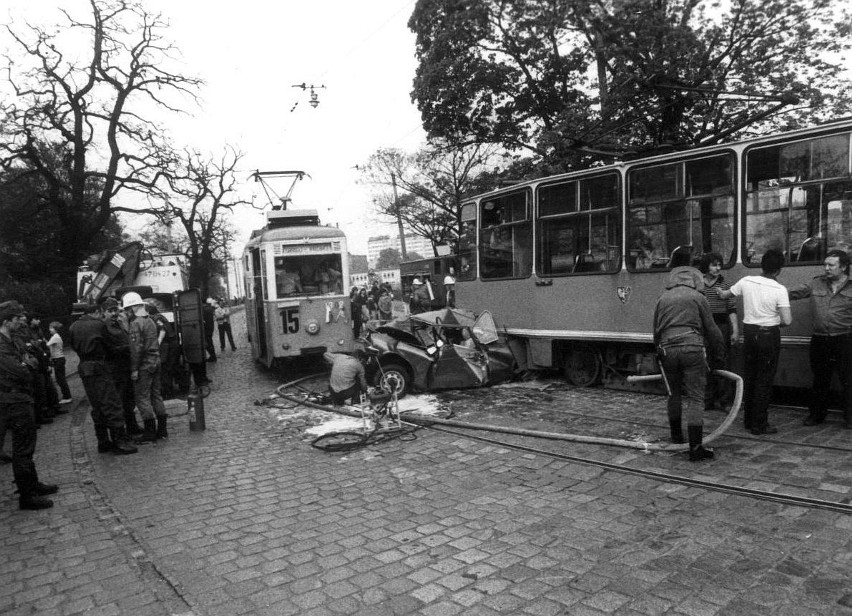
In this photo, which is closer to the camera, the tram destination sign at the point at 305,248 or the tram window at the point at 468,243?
the tram window at the point at 468,243

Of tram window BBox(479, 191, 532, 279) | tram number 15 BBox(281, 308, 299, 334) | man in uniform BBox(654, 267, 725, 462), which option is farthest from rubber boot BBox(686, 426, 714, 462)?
tram number 15 BBox(281, 308, 299, 334)

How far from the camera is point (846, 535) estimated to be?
13.0 ft

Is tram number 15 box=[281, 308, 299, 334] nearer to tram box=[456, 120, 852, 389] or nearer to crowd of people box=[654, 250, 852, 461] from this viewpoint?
tram box=[456, 120, 852, 389]

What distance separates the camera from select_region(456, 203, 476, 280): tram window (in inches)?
468

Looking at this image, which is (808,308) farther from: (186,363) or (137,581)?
(186,363)

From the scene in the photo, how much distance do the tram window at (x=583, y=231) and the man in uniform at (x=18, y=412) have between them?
7.62 meters

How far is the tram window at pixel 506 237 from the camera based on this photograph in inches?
418

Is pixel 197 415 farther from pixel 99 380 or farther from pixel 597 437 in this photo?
pixel 597 437

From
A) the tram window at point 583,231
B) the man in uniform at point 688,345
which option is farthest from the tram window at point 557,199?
the man in uniform at point 688,345

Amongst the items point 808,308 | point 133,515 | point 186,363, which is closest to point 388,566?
point 133,515

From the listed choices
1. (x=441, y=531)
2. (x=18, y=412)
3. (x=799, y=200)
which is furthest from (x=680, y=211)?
(x=18, y=412)

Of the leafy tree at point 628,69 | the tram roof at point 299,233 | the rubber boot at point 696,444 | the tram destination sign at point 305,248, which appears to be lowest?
the rubber boot at point 696,444

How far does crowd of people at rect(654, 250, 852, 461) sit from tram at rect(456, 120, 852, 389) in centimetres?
65

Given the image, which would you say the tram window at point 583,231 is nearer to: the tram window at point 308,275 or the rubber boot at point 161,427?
the tram window at point 308,275
